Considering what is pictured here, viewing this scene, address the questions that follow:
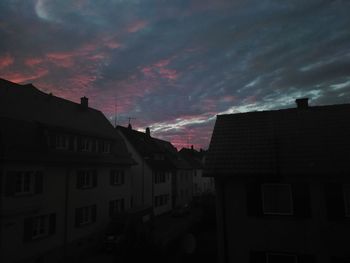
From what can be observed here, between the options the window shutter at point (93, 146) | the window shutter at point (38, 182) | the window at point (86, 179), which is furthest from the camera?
the window shutter at point (93, 146)

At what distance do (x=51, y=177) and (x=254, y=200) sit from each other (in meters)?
15.2

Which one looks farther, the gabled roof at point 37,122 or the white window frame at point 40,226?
the white window frame at point 40,226

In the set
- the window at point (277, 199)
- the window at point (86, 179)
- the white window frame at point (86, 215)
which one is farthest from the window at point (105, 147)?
the window at point (277, 199)

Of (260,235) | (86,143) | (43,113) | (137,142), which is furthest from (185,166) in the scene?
(260,235)

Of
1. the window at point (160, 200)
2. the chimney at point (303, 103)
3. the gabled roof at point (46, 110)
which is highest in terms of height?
the gabled roof at point (46, 110)

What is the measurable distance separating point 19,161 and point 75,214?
721cm

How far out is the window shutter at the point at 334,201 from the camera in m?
12.8

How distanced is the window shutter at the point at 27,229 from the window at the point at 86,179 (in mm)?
5551

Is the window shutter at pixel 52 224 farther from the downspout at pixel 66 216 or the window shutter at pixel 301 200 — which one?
the window shutter at pixel 301 200

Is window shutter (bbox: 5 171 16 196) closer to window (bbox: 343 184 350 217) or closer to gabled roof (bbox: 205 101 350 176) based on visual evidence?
gabled roof (bbox: 205 101 350 176)

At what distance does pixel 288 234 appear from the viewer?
13.3 meters

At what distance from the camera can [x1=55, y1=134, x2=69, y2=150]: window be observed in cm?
2373

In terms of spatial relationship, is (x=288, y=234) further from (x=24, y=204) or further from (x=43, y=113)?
(x=43, y=113)

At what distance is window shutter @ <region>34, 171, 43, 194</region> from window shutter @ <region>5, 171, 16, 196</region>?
199 centimetres
